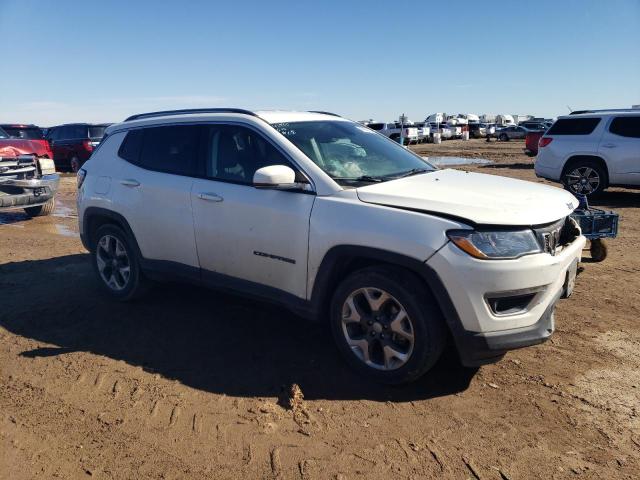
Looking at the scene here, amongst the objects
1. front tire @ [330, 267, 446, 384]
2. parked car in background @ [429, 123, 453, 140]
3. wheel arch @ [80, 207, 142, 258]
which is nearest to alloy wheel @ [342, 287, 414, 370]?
front tire @ [330, 267, 446, 384]

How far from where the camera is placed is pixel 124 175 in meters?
4.97

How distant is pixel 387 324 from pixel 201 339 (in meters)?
1.68

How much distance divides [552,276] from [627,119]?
953 centimetres

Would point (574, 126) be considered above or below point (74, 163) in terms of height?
above

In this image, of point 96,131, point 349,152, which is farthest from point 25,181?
point 96,131

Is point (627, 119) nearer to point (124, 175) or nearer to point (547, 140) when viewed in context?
point (547, 140)

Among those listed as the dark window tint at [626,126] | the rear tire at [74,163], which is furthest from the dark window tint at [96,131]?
the dark window tint at [626,126]

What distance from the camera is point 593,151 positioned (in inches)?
435

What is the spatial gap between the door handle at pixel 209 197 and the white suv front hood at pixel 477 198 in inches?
47.1

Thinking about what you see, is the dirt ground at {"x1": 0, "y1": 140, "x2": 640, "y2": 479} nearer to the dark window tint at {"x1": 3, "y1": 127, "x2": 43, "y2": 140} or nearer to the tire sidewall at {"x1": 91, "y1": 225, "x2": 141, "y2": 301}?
the tire sidewall at {"x1": 91, "y1": 225, "x2": 141, "y2": 301}

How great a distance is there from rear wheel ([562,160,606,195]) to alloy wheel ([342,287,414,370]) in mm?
9351

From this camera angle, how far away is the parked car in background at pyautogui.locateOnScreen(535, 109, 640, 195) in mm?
10797

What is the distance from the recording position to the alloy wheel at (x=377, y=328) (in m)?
3.35

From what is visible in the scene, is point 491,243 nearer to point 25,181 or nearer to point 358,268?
point 358,268
